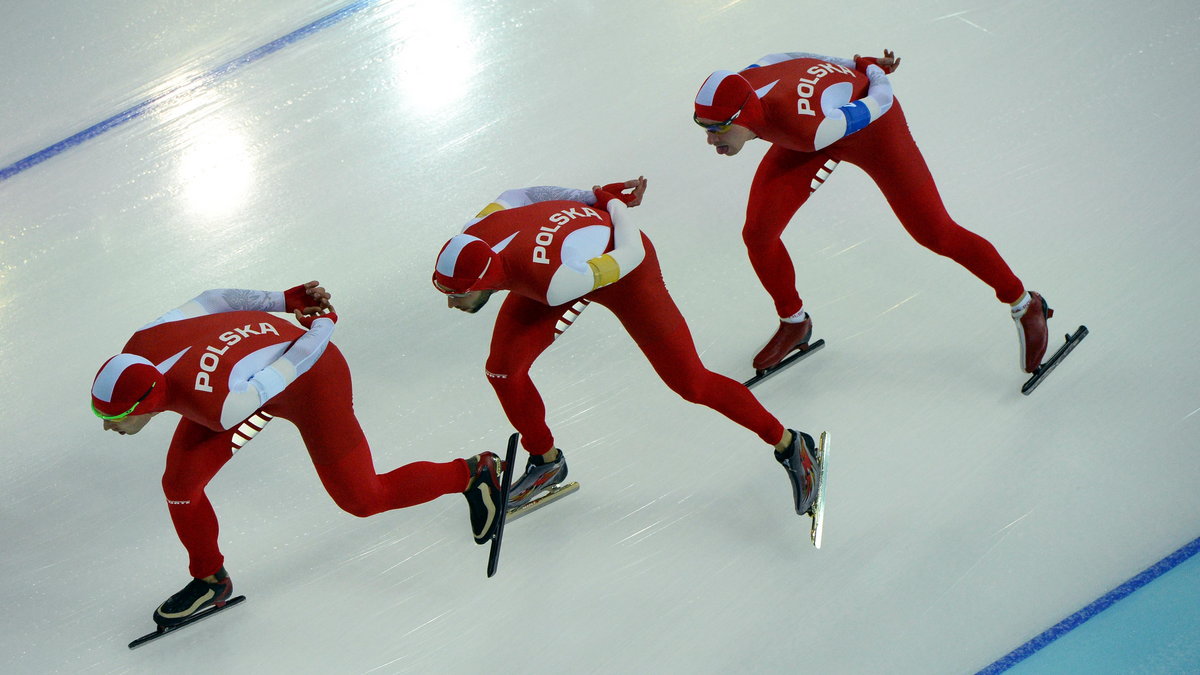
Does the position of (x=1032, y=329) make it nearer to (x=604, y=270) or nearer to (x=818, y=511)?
(x=818, y=511)

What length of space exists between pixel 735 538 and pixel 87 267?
3085 mm

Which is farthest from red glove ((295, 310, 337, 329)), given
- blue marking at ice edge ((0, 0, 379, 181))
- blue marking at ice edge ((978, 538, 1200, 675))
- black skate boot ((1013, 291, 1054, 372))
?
blue marking at ice edge ((0, 0, 379, 181))

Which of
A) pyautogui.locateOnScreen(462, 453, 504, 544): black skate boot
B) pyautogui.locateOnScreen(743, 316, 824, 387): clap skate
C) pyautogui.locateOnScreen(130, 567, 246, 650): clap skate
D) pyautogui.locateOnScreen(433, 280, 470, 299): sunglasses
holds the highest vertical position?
pyautogui.locateOnScreen(433, 280, 470, 299): sunglasses

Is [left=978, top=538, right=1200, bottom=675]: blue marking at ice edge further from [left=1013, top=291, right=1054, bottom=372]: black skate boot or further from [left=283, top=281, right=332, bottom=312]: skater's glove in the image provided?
[left=283, top=281, right=332, bottom=312]: skater's glove

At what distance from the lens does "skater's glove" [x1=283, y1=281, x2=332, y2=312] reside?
11.9 ft

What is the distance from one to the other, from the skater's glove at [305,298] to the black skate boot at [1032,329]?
2363 mm

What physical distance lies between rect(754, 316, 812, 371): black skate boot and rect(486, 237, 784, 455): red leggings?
0.61 m

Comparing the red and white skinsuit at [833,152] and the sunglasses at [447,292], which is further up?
the sunglasses at [447,292]

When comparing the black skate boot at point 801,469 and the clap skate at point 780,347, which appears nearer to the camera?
the black skate boot at point 801,469

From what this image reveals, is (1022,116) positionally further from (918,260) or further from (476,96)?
(476,96)

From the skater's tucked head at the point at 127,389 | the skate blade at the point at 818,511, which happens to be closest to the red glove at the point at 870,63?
the skate blade at the point at 818,511

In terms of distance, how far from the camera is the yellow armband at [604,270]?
3.44 metres

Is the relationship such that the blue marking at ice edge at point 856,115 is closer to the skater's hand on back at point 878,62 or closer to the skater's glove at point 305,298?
the skater's hand on back at point 878,62

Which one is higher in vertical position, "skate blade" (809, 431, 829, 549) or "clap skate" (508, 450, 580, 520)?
"clap skate" (508, 450, 580, 520)
